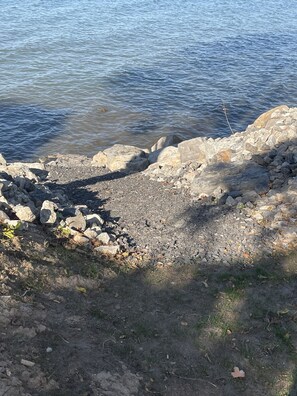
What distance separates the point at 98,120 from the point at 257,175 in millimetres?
18780

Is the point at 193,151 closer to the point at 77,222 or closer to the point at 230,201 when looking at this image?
the point at 230,201

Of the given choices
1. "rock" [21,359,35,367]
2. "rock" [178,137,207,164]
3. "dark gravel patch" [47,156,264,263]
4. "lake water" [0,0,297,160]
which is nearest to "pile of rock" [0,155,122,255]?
"dark gravel patch" [47,156,264,263]

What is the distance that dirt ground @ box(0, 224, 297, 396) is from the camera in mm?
7523

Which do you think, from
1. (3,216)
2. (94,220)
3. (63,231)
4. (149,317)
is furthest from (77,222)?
(149,317)

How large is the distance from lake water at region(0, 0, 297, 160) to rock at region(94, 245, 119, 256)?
17.3 m

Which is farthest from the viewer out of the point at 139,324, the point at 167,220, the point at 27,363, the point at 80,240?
the point at 167,220

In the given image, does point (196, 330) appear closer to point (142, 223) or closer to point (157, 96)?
point (142, 223)

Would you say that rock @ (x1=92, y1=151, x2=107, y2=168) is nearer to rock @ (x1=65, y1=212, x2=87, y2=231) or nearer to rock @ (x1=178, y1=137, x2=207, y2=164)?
rock @ (x1=178, y1=137, x2=207, y2=164)

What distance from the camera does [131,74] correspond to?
40000 mm

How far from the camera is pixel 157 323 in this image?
9508mm

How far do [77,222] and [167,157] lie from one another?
34.3ft

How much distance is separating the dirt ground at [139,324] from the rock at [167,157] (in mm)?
10200

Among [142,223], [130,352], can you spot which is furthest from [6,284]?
[142,223]

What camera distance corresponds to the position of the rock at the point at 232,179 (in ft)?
52.7
